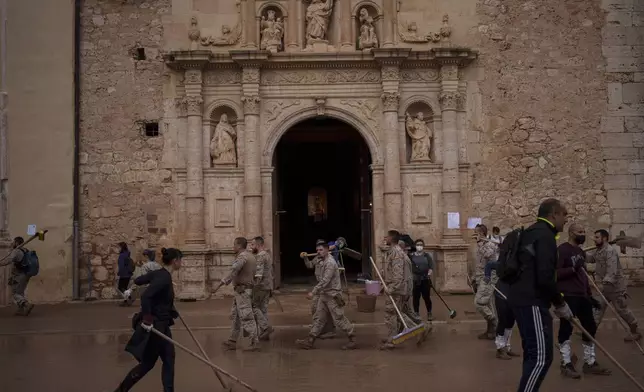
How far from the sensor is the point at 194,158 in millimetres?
14398

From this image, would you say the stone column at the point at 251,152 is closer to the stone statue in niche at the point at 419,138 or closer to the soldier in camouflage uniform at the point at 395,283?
the stone statue in niche at the point at 419,138

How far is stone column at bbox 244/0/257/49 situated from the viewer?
14609 mm

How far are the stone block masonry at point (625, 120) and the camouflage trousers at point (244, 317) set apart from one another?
→ 31.3 feet

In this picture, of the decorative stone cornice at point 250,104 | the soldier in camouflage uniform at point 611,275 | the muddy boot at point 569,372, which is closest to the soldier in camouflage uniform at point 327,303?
the muddy boot at point 569,372

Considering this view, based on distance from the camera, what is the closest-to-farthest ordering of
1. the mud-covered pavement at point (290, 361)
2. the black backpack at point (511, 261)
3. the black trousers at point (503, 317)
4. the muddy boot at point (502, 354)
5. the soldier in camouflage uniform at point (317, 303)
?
the black backpack at point (511, 261)
the mud-covered pavement at point (290, 361)
the black trousers at point (503, 317)
the muddy boot at point (502, 354)
the soldier in camouflage uniform at point (317, 303)

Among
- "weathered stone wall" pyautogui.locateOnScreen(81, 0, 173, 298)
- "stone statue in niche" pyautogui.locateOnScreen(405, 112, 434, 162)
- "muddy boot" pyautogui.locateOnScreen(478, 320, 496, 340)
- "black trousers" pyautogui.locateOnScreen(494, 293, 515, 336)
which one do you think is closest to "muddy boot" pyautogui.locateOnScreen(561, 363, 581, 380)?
"black trousers" pyautogui.locateOnScreen(494, 293, 515, 336)

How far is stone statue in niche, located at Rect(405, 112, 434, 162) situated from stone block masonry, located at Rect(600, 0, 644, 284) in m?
4.03

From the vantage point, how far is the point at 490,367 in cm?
758

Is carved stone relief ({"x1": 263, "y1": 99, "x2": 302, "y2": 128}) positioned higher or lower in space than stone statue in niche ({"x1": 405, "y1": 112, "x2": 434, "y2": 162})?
higher

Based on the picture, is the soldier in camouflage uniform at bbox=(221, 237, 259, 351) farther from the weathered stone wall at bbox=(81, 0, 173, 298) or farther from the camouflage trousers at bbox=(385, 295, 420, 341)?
the weathered stone wall at bbox=(81, 0, 173, 298)

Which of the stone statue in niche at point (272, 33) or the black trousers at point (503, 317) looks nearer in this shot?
the black trousers at point (503, 317)

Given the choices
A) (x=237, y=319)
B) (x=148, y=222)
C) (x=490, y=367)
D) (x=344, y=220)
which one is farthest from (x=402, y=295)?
(x=344, y=220)

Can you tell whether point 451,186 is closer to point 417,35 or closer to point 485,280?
point 417,35

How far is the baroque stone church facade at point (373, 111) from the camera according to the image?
14422 millimetres
